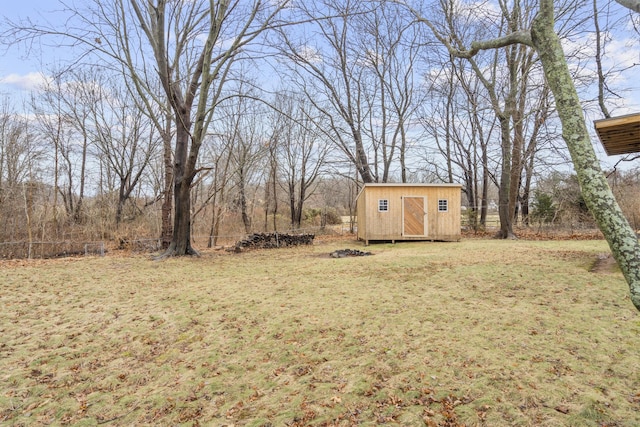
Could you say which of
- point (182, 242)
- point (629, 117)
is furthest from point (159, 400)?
point (182, 242)

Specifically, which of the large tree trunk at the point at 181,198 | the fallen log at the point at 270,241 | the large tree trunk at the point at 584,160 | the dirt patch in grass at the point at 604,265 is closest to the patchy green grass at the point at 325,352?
the dirt patch in grass at the point at 604,265

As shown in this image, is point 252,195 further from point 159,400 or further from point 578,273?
point 159,400

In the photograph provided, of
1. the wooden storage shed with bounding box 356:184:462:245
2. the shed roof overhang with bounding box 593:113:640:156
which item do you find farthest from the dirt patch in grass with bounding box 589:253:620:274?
the wooden storage shed with bounding box 356:184:462:245

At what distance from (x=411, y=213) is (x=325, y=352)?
36.5 ft

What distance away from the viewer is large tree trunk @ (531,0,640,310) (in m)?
1.67

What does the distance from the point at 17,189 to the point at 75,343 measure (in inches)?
519

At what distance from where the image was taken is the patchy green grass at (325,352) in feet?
8.37

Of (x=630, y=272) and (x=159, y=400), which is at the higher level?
(x=630, y=272)

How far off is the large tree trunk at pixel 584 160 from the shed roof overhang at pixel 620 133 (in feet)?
12.9

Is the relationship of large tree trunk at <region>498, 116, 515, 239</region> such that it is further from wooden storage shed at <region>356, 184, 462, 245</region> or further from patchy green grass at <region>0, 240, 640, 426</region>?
patchy green grass at <region>0, 240, 640, 426</region>

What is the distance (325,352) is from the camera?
139 inches

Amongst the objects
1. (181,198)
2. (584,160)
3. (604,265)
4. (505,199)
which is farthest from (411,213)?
(584,160)

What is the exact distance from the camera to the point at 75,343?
3.83m

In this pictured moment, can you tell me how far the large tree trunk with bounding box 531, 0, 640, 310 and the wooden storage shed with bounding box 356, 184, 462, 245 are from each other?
470 inches
